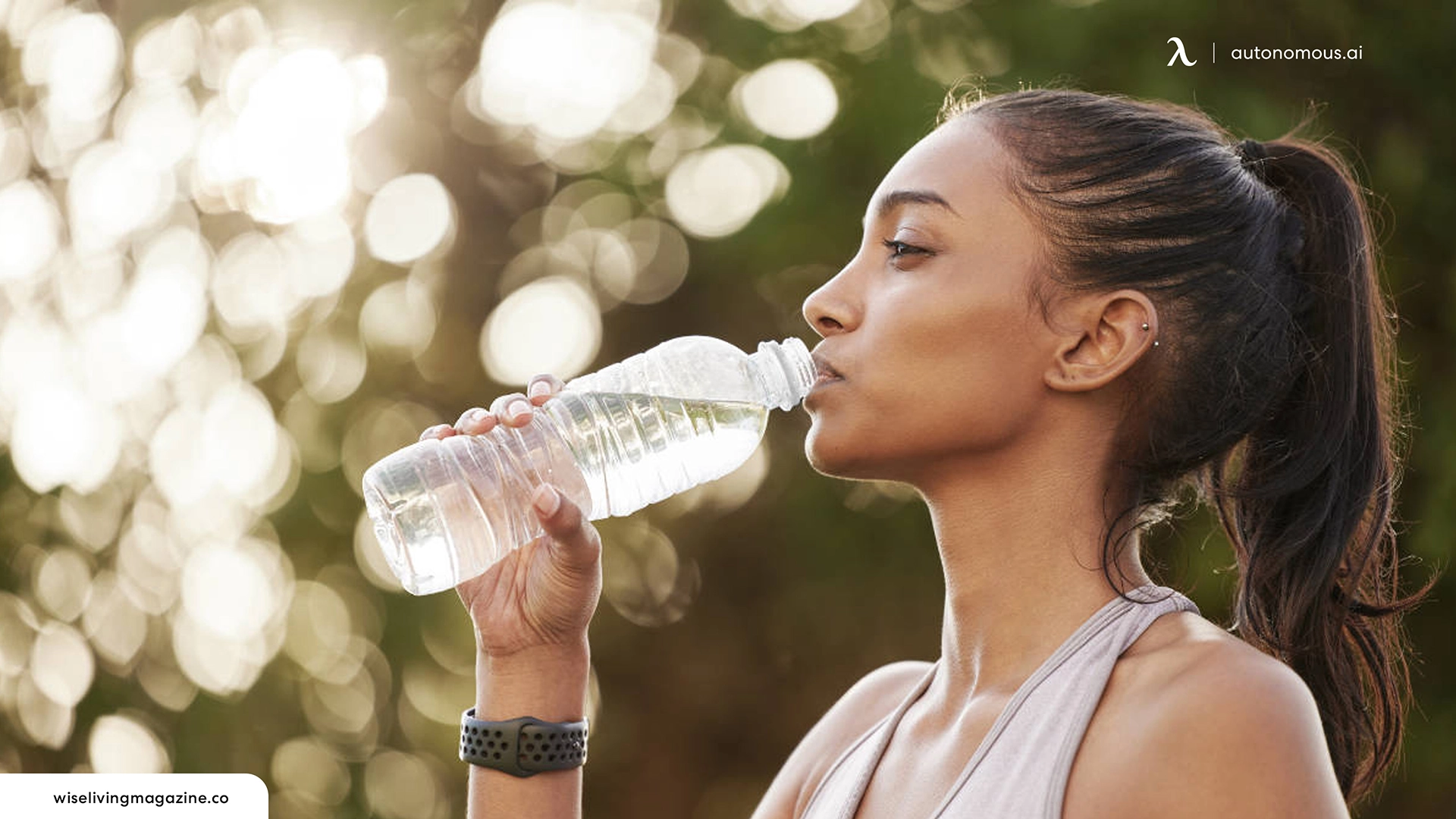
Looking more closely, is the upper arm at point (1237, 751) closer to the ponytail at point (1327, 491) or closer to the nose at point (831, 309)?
the ponytail at point (1327, 491)

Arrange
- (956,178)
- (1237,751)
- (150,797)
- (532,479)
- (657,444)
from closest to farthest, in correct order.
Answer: (1237,751) → (956,178) → (532,479) → (657,444) → (150,797)

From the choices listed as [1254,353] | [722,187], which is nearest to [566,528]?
[1254,353]

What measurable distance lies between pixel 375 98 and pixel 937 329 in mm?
4978

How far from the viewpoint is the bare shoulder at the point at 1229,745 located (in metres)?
1.70

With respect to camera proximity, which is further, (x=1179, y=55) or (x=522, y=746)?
(x=1179, y=55)

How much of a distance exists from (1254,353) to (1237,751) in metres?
0.68

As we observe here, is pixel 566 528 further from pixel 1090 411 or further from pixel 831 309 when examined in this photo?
pixel 1090 411

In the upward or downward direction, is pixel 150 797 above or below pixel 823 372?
below

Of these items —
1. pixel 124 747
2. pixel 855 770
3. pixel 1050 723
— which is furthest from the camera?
pixel 124 747

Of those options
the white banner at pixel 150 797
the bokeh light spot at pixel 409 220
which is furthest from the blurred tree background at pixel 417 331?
the white banner at pixel 150 797

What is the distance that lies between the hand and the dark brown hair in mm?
773

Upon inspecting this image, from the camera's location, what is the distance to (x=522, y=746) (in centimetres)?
238

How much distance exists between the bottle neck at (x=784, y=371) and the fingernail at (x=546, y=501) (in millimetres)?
389

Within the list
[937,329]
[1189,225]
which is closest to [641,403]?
[937,329]
